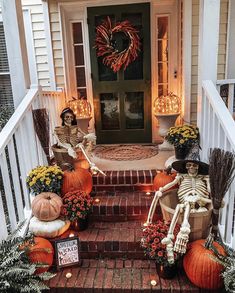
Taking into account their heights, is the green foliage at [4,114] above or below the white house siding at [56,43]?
below

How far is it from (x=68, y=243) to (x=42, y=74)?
9.49 feet

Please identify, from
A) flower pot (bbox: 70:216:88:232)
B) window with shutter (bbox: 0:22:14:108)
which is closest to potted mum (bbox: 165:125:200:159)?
flower pot (bbox: 70:216:88:232)

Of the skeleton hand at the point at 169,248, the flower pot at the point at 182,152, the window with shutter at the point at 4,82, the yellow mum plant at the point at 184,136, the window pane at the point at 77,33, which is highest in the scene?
the window pane at the point at 77,33

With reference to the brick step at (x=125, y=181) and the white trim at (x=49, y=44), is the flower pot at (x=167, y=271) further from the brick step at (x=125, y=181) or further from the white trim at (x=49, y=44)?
the white trim at (x=49, y=44)

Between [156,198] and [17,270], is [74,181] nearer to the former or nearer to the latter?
[156,198]

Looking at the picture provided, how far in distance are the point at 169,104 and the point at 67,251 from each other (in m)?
2.46

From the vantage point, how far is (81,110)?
13.0 feet

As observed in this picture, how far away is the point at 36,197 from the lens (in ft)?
7.72

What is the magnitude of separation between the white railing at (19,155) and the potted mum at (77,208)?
0.42 metres

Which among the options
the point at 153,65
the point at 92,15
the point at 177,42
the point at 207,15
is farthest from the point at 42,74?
the point at 207,15

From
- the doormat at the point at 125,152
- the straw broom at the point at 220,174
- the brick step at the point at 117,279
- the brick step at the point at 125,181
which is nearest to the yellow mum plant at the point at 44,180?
the brick step at the point at 125,181

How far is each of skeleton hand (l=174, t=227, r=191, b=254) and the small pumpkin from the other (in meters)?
1.01

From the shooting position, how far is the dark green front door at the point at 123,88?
385 centimetres

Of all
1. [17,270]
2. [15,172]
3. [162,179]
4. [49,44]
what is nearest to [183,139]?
[162,179]
